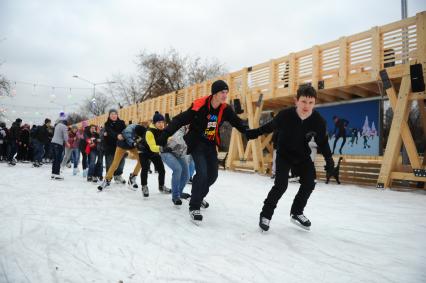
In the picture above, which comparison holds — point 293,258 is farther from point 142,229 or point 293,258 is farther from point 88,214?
point 88,214

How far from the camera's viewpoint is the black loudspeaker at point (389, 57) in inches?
323

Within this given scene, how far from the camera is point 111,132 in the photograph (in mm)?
7246

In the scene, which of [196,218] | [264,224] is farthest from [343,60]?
[196,218]

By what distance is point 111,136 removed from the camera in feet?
23.9

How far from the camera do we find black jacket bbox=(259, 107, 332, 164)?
3.64m

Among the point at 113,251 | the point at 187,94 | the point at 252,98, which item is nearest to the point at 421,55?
the point at 252,98

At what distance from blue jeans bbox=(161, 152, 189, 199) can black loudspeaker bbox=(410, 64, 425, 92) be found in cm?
590

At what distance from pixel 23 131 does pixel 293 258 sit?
14792 mm

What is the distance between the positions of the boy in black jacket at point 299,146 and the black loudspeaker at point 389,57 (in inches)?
234

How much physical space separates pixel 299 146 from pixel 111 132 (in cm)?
492

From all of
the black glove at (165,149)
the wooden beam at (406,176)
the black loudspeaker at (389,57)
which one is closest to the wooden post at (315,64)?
the black loudspeaker at (389,57)

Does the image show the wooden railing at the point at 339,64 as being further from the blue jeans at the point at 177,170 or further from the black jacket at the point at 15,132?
the black jacket at the point at 15,132

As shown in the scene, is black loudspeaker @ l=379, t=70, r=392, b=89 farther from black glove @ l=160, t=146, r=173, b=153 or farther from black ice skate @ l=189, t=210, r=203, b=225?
black ice skate @ l=189, t=210, r=203, b=225

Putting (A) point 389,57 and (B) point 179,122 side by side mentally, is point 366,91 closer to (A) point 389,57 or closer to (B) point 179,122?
(A) point 389,57
